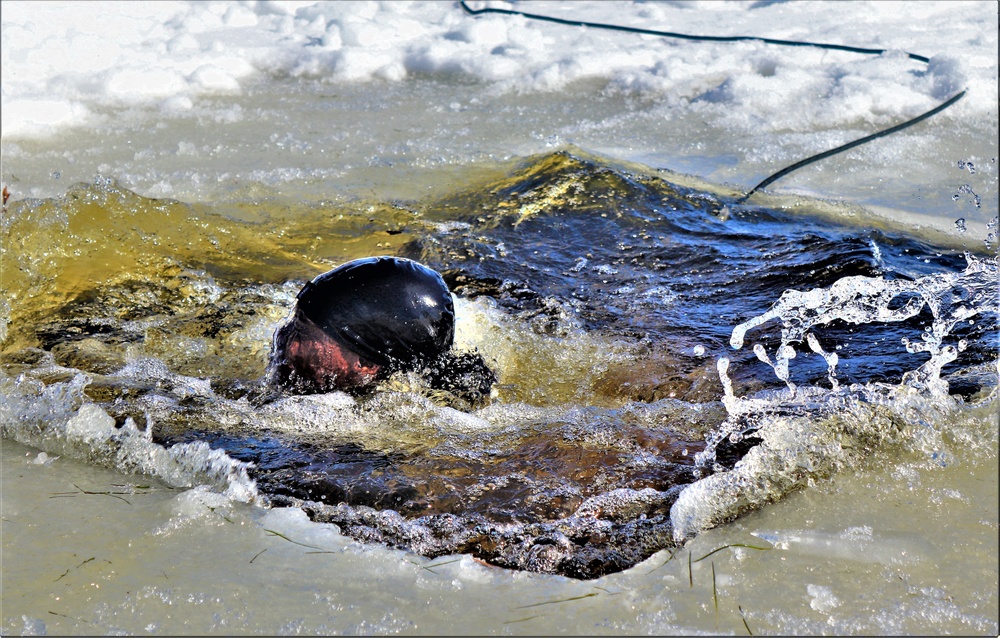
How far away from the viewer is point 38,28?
6914mm

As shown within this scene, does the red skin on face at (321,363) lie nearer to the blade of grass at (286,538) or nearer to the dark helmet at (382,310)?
the dark helmet at (382,310)

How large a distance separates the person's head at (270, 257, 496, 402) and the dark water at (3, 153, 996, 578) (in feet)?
0.26

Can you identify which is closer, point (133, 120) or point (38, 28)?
point (133, 120)

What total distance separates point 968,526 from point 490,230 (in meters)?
2.51

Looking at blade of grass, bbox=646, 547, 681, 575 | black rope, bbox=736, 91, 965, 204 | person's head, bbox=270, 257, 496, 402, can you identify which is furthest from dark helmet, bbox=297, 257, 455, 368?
black rope, bbox=736, 91, 965, 204

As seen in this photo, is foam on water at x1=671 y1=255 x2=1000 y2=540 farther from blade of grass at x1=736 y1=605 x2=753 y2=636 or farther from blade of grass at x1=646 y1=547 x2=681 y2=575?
blade of grass at x1=736 y1=605 x2=753 y2=636

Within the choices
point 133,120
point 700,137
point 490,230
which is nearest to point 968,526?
point 490,230

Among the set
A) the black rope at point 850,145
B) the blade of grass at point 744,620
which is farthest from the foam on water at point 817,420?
the black rope at point 850,145

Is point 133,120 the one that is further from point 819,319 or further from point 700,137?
point 819,319

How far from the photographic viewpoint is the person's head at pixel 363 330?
8.74 ft

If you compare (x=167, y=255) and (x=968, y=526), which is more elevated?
(x=968, y=526)

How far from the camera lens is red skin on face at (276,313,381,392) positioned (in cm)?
267

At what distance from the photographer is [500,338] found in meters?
3.15

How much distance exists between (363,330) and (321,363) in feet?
0.54
